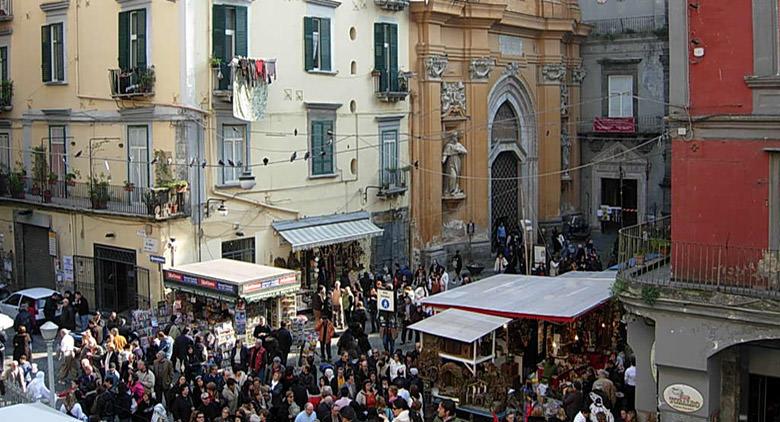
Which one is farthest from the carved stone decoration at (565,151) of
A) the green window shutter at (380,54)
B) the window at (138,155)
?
the window at (138,155)

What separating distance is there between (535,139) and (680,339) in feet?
78.6

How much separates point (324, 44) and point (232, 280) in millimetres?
9454

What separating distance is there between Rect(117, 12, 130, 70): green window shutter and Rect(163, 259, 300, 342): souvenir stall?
237 inches

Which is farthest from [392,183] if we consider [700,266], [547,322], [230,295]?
[700,266]

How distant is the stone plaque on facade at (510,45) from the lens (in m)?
35.6

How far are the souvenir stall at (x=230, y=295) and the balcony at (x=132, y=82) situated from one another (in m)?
4.87

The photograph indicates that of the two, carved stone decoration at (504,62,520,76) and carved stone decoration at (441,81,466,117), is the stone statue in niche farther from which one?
carved stone decoration at (504,62,520,76)

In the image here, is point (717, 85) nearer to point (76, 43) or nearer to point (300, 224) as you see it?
point (300, 224)

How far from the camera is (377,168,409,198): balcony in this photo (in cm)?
3086

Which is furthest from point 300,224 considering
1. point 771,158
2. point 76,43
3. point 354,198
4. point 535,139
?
point 771,158

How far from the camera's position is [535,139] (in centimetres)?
3781

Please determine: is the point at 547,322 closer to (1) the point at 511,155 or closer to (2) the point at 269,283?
(2) the point at 269,283

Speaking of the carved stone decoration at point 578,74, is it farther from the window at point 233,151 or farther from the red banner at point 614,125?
the window at point 233,151

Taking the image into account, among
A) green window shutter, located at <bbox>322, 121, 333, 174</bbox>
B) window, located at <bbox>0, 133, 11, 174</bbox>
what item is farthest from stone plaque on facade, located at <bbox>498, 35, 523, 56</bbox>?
window, located at <bbox>0, 133, 11, 174</bbox>
